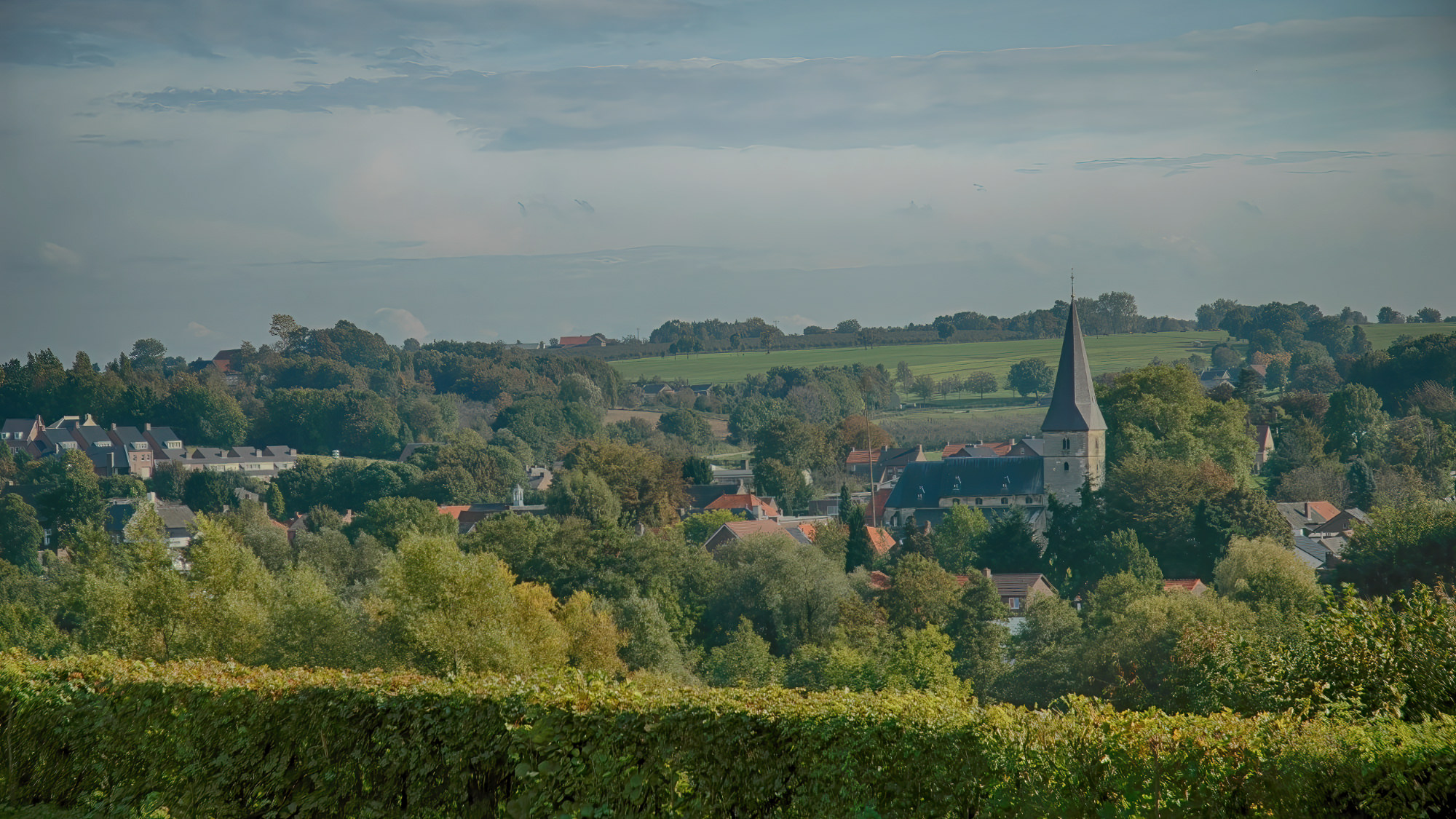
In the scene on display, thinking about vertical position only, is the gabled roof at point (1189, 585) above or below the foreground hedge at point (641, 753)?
below

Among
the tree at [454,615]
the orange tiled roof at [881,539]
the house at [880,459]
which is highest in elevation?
the tree at [454,615]

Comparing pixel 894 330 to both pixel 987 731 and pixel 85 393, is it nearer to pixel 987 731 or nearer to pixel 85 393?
→ pixel 85 393

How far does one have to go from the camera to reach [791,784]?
880 cm

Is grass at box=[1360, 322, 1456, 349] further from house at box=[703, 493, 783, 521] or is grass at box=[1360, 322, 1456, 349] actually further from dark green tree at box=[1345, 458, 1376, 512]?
house at box=[703, 493, 783, 521]

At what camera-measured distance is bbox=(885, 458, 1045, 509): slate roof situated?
210 ft

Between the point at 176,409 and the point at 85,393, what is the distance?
354 inches

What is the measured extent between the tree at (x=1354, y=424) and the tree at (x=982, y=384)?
55789mm

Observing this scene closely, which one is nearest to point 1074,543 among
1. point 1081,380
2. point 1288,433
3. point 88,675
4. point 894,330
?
point 1081,380

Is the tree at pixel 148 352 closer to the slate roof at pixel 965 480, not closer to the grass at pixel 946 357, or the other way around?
the grass at pixel 946 357

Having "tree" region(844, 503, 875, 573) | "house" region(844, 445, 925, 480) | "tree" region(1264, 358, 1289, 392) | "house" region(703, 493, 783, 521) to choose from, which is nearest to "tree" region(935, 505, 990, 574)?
"tree" region(844, 503, 875, 573)

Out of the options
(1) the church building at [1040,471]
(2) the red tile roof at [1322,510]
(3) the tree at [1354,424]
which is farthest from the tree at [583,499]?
(3) the tree at [1354,424]

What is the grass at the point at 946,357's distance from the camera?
438 feet

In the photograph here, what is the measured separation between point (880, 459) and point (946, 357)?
51.6 meters

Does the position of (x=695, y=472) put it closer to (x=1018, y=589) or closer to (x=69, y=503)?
(x=1018, y=589)
